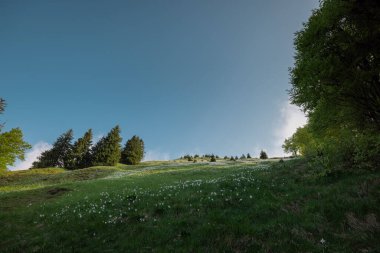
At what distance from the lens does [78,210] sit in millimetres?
13859

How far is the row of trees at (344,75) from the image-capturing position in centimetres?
1000

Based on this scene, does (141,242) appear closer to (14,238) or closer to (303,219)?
(303,219)

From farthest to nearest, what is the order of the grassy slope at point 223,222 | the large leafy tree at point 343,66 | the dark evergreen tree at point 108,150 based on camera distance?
the dark evergreen tree at point 108,150 < the large leafy tree at point 343,66 < the grassy slope at point 223,222

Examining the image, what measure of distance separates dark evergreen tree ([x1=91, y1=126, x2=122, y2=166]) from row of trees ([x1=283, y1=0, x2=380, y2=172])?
81.1 meters

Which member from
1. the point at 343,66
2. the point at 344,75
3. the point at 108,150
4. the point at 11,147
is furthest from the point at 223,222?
the point at 108,150

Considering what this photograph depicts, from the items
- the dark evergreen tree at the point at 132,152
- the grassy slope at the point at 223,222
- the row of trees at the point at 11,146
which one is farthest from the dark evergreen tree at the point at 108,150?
the grassy slope at the point at 223,222

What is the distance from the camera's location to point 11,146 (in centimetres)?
3659

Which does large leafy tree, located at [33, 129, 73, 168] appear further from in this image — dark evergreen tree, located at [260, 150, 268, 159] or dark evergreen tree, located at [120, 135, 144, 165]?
dark evergreen tree, located at [260, 150, 268, 159]

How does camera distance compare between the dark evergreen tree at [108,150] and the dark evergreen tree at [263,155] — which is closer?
the dark evergreen tree at [108,150]

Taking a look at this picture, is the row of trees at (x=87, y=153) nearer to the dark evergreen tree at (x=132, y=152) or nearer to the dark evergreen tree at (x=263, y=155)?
the dark evergreen tree at (x=132, y=152)

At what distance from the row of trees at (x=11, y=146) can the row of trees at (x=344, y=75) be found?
4202cm

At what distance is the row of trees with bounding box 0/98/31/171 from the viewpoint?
116 feet

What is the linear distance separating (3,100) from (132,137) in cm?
5941

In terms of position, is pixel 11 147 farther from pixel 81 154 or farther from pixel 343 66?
pixel 81 154
